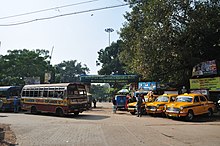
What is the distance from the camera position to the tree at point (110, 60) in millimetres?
71400

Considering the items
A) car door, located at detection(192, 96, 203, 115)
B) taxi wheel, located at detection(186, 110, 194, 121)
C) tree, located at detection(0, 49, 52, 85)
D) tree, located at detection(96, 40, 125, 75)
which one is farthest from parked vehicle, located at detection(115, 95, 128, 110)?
tree, located at detection(96, 40, 125, 75)

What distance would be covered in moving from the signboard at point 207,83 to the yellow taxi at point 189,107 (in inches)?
128

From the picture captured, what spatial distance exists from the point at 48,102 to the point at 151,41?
36.6 feet

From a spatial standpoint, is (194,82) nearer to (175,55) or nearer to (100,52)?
(175,55)

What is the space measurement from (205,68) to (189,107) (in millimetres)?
7871

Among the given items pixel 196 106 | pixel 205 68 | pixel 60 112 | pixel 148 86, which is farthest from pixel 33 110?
pixel 205 68

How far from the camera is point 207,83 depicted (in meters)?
22.7

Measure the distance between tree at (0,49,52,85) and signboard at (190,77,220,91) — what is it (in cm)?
3751

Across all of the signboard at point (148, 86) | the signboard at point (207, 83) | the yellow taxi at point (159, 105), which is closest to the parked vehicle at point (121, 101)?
the signboard at point (148, 86)

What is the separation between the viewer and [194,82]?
942 inches

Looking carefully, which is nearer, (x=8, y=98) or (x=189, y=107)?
(x=189, y=107)

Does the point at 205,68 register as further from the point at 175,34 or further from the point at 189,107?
the point at 189,107

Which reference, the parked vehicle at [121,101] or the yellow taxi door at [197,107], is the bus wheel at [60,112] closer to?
the parked vehicle at [121,101]

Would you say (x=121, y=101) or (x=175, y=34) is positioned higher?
(x=175, y=34)
